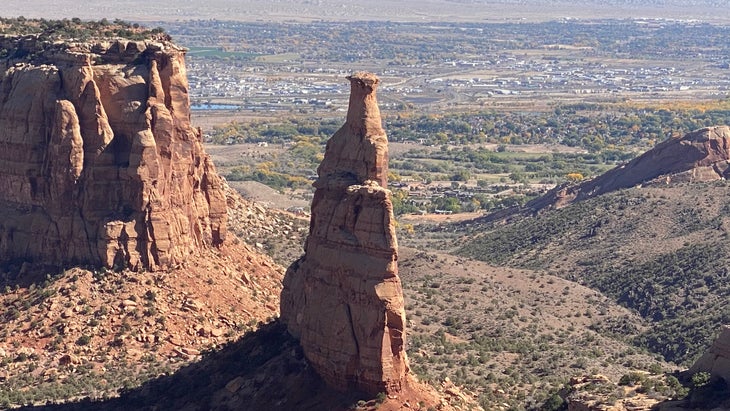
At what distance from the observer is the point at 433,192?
7352 inches

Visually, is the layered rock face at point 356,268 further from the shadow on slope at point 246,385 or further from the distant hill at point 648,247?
the distant hill at point 648,247

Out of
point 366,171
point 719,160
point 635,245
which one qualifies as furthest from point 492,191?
point 366,171

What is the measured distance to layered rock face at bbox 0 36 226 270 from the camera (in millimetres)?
81062

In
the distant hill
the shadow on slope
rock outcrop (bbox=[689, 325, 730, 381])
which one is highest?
rock outcrop (bbox=[689, 325, 730, 381])

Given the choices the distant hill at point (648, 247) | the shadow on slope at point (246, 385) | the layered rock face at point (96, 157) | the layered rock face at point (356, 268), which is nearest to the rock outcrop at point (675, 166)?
the distant hill at point (648, 247)

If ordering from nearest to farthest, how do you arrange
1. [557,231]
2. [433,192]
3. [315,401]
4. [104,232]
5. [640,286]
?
1. [315,401]
2. [104,232]
3. [640,286]
4. [557,231]
5. [433,192]

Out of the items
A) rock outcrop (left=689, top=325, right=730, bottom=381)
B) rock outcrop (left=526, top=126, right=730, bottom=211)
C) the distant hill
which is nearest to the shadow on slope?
rock outcrop (left=689, top=325, right=730, bottom=381)

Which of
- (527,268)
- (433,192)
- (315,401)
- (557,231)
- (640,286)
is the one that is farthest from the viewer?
(433,192)

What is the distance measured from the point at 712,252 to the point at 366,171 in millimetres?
52900

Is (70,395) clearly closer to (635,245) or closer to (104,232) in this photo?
(104,232)

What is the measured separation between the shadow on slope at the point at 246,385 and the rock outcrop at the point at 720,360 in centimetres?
1234

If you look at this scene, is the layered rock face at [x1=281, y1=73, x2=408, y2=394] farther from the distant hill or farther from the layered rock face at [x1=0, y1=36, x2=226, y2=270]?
the distant hill

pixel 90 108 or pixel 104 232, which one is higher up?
pixel 90 108

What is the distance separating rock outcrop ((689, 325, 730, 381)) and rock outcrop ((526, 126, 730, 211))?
245 ft
